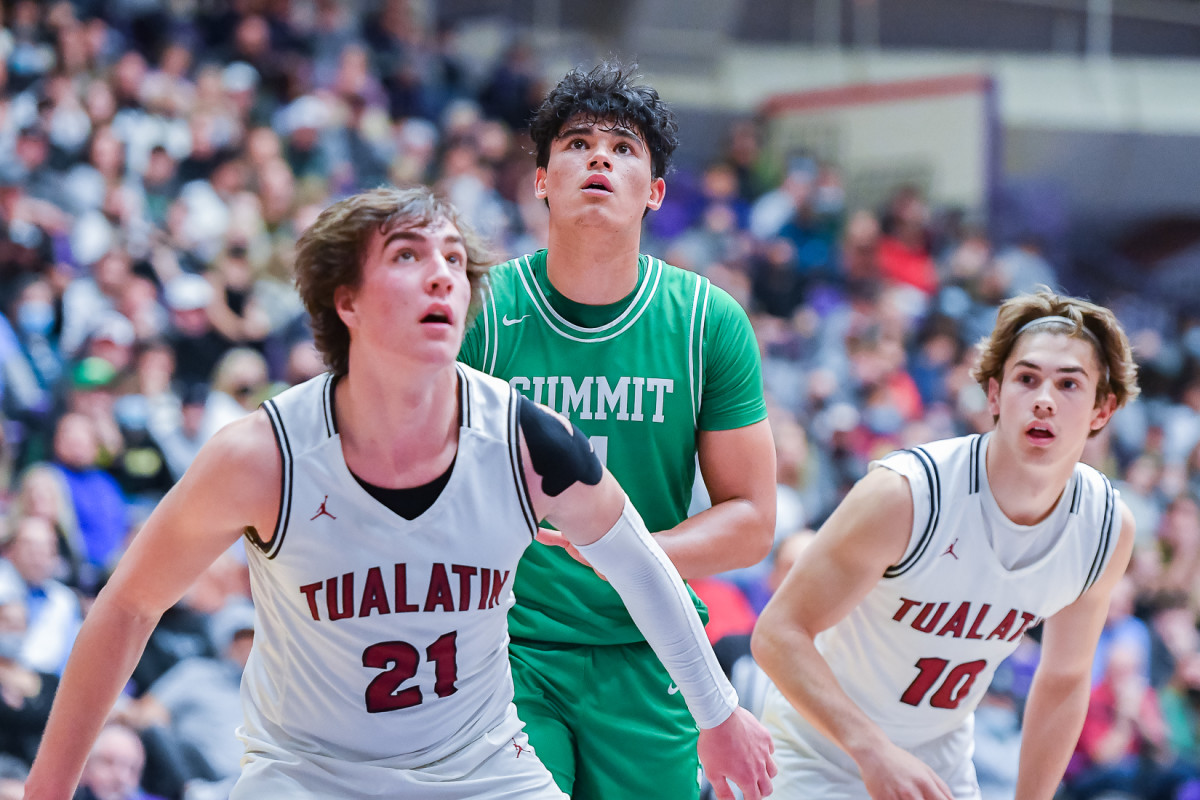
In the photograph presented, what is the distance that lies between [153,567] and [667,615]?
1115 mm

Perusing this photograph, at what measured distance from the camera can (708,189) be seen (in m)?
13.3

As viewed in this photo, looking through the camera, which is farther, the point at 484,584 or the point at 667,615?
the point at 667,615

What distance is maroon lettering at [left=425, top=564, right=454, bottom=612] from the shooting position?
271 centimetres

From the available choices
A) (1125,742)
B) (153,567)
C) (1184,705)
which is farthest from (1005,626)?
(1184,705)

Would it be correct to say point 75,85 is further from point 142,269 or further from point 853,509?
point 853,509

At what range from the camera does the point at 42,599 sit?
5.83 m

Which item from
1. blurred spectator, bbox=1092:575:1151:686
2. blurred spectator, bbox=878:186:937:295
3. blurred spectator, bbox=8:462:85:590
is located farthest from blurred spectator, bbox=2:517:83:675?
blurred spectator, bbox=878:186:937:295

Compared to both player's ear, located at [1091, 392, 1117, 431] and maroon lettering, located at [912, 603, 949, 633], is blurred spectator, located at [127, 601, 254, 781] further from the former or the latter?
player's ear, located at [1091, 392, 1117, 431]

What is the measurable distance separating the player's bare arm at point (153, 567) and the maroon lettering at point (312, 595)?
15 centimetres

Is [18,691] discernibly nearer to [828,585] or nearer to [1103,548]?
[828,585]

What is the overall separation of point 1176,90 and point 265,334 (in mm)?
12108

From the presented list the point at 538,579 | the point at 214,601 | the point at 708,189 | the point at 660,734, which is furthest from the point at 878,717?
the point at 708,189

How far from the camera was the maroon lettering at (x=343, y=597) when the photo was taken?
2.66 m

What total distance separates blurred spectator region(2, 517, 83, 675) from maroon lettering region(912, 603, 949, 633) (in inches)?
154
